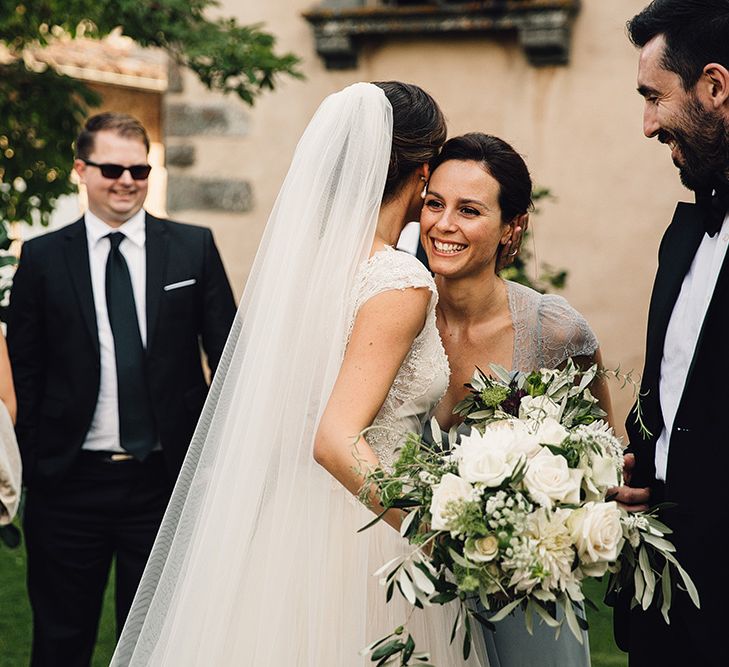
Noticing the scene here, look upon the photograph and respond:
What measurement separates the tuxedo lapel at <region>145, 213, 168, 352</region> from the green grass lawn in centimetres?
192

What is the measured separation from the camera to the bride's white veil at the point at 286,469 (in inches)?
118

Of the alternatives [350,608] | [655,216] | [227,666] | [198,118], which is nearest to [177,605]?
[227,666]

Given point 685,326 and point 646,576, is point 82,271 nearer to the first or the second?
point 685,326

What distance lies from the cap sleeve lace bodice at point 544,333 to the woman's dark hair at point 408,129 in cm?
74

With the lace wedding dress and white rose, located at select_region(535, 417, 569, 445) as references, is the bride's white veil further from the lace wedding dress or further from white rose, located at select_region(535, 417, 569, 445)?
white rose, located at select_region(535, 417, 569, 445)

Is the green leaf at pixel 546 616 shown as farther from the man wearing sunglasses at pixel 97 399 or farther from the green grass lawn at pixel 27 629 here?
the green grass lawn at pixel 27 629

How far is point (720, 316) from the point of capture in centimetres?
282

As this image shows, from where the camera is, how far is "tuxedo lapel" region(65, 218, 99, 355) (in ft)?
14.7

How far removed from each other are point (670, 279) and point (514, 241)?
0.79m

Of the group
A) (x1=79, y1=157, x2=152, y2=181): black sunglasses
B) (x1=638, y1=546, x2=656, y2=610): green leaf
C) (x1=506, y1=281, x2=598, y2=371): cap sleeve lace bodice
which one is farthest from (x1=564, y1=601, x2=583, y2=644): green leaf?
(x1=79, y1=157, x2=152, y2=181): black sunglasses

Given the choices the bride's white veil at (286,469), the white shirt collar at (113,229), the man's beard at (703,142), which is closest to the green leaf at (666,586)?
the bride's white veil at (286,469)

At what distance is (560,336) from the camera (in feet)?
12.5

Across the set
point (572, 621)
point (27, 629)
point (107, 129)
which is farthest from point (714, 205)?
point (27, 629)

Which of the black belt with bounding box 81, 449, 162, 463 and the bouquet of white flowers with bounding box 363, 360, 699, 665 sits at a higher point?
the bouquet of white flowers with bounding box 363, 360, 699, 665
